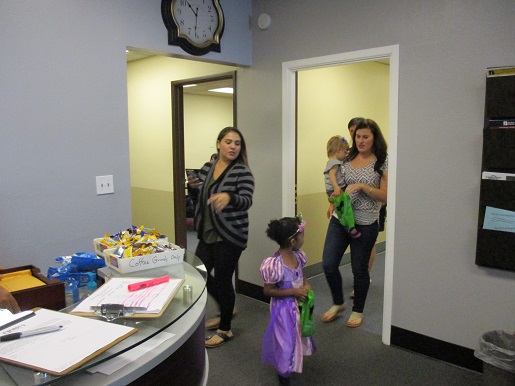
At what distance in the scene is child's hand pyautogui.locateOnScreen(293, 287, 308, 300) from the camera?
2.28 meters

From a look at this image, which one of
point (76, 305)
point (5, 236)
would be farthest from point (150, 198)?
point (76, 305)

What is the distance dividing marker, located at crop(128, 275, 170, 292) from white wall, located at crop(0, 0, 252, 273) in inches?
53.7

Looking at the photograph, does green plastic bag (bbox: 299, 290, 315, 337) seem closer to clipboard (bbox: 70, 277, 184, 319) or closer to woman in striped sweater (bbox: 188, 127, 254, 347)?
woman in striped sweater (bbox: 188, 127, 254, 347)

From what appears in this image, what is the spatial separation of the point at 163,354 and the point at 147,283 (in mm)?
334

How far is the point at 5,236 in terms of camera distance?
7.70ft

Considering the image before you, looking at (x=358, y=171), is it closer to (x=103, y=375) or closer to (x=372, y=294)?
(x=372, y=294)

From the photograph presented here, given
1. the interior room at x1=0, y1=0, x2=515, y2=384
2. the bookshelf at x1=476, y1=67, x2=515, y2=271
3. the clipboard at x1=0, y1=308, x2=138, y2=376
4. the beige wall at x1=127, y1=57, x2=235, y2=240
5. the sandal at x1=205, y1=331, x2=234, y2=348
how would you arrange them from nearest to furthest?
1. the clipboard at x1=0, y1=308, x2=138, y2=376
2. the bookshelf at x1=476, y1=67, x2=515, y2=271
3. the interior room at x1=0, y1=0, x2=515, y2=384
4. the sandal at x1=205, y1=331, x2=234, y2=348
5. the beige wall at x1=127, y1=57, x2=235, y2=240

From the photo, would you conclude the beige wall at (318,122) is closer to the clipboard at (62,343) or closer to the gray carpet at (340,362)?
the gray carpet at (340,362)

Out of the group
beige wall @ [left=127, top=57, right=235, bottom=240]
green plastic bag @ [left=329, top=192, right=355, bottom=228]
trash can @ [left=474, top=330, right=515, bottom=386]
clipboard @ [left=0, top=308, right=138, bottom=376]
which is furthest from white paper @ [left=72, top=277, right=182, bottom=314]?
beige wall @ [left=127, top=57, right=235, bottom=240]

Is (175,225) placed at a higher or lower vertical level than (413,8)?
lower

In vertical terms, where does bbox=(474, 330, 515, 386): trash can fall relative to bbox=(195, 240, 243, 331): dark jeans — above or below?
below

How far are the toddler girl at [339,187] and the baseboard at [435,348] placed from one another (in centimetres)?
73

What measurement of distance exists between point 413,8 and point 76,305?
2.47 m

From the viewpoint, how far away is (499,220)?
234 centimetres
